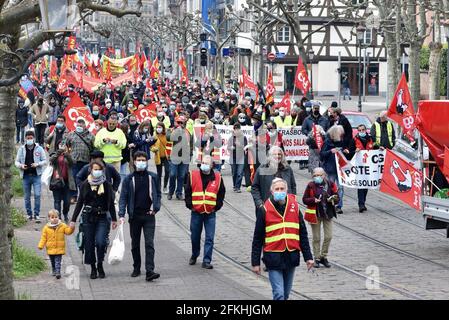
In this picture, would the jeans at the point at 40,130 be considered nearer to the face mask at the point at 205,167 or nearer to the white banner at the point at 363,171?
the white banner at the point at 363,171

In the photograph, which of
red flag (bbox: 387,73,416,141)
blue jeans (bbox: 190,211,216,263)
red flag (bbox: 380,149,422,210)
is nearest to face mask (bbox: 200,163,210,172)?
blue jeans (bbox: 190,211,216,263)

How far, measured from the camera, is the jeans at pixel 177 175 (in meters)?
25.4

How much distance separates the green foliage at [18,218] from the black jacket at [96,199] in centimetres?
532

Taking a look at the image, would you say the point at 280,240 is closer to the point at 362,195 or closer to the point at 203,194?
the point at 203,194

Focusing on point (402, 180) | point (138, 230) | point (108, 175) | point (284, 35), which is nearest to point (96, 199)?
point (138, 230)

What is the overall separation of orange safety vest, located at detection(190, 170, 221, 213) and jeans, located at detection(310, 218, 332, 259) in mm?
1486

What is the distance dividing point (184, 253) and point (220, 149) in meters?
9.93

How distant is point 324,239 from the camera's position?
56.9ft

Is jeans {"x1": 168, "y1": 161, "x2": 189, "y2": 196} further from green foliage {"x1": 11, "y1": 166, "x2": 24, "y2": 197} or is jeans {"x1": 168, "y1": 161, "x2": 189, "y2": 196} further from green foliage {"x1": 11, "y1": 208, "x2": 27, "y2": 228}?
green foliage {"x1": 11, "y1": 208, "x2": 27, "y2": 228}

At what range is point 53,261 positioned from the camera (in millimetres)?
16516

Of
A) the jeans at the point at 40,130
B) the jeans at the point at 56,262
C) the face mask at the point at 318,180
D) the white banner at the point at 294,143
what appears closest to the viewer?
the jeans at the point at 56,262

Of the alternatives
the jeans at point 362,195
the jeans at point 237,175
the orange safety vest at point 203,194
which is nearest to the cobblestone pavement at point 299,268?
the jeans at point 362,195

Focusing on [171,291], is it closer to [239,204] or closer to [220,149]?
[239,204]

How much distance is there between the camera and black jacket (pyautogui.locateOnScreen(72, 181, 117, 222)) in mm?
16469
